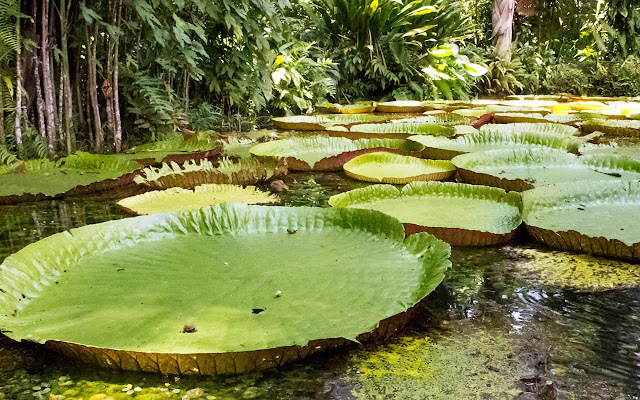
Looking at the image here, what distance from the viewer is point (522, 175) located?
2.41 m

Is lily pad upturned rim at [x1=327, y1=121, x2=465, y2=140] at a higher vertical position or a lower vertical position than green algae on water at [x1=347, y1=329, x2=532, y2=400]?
higher

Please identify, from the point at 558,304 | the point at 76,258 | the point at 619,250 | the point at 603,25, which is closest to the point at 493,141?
the point at 619,250

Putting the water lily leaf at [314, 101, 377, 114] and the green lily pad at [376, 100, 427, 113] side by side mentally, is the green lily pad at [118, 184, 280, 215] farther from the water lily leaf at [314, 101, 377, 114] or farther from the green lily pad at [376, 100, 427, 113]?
the green lily pad at [376, 100, 427, 113]

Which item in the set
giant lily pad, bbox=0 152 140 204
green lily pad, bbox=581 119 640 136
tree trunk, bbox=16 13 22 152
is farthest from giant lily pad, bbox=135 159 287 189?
green lily pad, bbox=581 119 640 136

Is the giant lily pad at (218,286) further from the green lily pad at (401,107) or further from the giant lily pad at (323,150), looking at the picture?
the green lily pad at (401,107)

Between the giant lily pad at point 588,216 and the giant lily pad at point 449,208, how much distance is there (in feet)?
0.26

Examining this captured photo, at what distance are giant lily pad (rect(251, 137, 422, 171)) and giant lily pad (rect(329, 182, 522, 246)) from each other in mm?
867

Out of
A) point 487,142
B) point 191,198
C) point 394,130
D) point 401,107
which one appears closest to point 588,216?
point 191,198

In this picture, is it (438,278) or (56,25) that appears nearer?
(438,278)

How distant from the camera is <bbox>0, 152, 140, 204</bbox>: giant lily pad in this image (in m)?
2.33

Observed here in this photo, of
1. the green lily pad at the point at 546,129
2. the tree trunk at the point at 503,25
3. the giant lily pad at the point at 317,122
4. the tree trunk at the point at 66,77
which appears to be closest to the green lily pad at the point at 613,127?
the green lily pad at the point at 546,129

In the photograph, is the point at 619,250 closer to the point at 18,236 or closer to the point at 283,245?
the point at 283,245

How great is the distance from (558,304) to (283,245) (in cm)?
73

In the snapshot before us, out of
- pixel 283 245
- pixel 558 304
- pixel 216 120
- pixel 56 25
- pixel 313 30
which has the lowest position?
pixel 558 304
